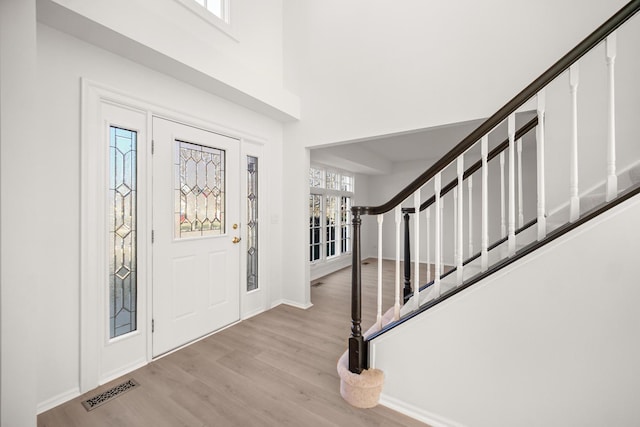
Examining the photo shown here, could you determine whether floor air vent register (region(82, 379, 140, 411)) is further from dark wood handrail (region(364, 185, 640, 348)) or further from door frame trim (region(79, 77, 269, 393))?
dark wood handrail (region(364, 185, 640, 348))

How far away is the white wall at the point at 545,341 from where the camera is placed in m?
1.16

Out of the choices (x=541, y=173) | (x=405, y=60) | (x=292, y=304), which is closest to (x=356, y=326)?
(x=541, y=173)

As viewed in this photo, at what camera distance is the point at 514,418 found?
1.38 meters

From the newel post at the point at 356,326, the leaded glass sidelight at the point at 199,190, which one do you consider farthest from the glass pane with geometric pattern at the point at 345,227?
the newel post at the point at 356,326

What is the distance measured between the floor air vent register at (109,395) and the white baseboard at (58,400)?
4.5 inches

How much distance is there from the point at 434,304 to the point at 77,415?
2369 mm

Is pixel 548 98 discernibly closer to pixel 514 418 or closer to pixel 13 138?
pixel 514 418

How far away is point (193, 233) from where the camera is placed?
2588mm

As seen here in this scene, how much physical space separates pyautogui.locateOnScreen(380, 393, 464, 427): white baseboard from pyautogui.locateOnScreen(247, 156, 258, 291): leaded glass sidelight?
79.1 inches

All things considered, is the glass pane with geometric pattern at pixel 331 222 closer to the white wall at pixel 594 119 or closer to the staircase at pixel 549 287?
the staircase at pixel 549 287

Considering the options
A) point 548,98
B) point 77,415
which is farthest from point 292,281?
point 548,98

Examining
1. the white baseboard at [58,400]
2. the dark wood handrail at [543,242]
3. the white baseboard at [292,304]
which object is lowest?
the white baseboard at [58,400]

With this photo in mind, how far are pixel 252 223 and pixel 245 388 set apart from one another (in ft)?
5.93

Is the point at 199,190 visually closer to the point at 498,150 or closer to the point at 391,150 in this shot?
the point at 498,150
